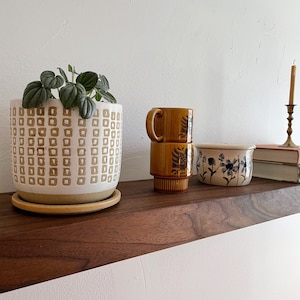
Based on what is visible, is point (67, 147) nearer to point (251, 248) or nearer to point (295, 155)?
point (295, 155)

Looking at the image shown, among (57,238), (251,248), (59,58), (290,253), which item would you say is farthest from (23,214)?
(290,253)

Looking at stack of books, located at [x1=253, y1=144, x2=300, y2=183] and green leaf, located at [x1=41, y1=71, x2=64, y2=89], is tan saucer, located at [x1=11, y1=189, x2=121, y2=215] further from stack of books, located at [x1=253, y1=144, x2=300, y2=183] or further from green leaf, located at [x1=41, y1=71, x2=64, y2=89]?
stack of books, located at [x1=253, y1=144, x2=300, y2=183]

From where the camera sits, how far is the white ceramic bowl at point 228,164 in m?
0.50

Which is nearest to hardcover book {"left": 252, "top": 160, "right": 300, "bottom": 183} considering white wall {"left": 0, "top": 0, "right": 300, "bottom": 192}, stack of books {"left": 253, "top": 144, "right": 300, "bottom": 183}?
stack of books {"left": 253, "top": 144, "right": 300, "bottom": 183}

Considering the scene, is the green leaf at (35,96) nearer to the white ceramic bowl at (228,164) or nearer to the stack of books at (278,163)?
the white ceramic bowl at (228,164)

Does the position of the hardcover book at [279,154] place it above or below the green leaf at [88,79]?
below

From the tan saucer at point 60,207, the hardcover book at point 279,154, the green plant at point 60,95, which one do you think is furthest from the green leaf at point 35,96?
the hardcover book at point 279,154

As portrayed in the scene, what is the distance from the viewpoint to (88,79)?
1.12ft

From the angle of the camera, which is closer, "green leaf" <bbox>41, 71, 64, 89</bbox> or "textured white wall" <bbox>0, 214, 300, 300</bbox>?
"green leaf" <bbox>41, 71, 64, 89</bbox>

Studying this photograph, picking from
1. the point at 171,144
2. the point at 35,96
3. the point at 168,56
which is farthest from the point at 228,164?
the point at 35,96

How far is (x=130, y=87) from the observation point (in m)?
0.52

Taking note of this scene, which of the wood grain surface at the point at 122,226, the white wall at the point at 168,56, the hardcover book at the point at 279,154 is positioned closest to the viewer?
the wood grain surface at the point at 122,226

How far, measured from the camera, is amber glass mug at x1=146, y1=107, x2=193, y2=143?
1.44ft

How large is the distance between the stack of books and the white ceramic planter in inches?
14.7
